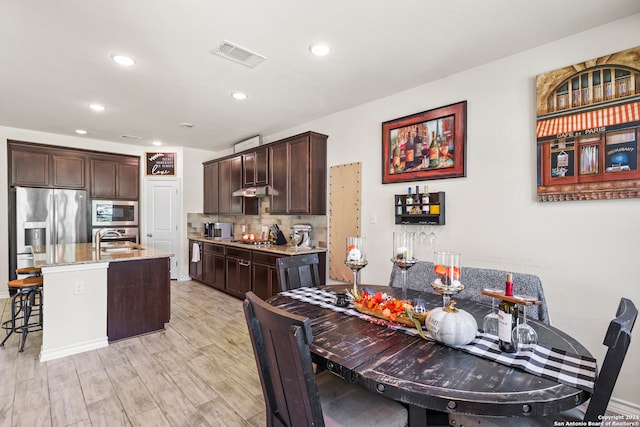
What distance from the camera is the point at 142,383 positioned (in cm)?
240

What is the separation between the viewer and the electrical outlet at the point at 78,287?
2924 mm

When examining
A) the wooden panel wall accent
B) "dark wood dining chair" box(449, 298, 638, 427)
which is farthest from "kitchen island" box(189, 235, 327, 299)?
"dark wood dining chair" box(449, 298, 638, 427)

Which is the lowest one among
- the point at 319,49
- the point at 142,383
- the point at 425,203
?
the point at 142,383

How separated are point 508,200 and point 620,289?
0.90 meters

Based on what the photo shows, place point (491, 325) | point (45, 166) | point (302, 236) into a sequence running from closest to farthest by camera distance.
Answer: point (491, 325)
point (302, 236)
point (45, 166)

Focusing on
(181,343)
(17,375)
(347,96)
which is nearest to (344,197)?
(347,96)

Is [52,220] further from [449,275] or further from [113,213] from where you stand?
[449,275]

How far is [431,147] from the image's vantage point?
3008mm

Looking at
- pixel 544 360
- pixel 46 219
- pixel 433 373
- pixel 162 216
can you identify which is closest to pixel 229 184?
pixel 162 216

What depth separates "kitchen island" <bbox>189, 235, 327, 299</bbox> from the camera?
4035 mm

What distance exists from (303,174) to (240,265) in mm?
1749

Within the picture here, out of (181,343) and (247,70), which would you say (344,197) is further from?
(181,343)

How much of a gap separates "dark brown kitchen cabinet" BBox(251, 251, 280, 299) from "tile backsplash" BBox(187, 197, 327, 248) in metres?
0.65

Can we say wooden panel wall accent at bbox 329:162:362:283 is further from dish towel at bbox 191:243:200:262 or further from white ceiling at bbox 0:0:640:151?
dish towel at bbox 191:243:200:262
